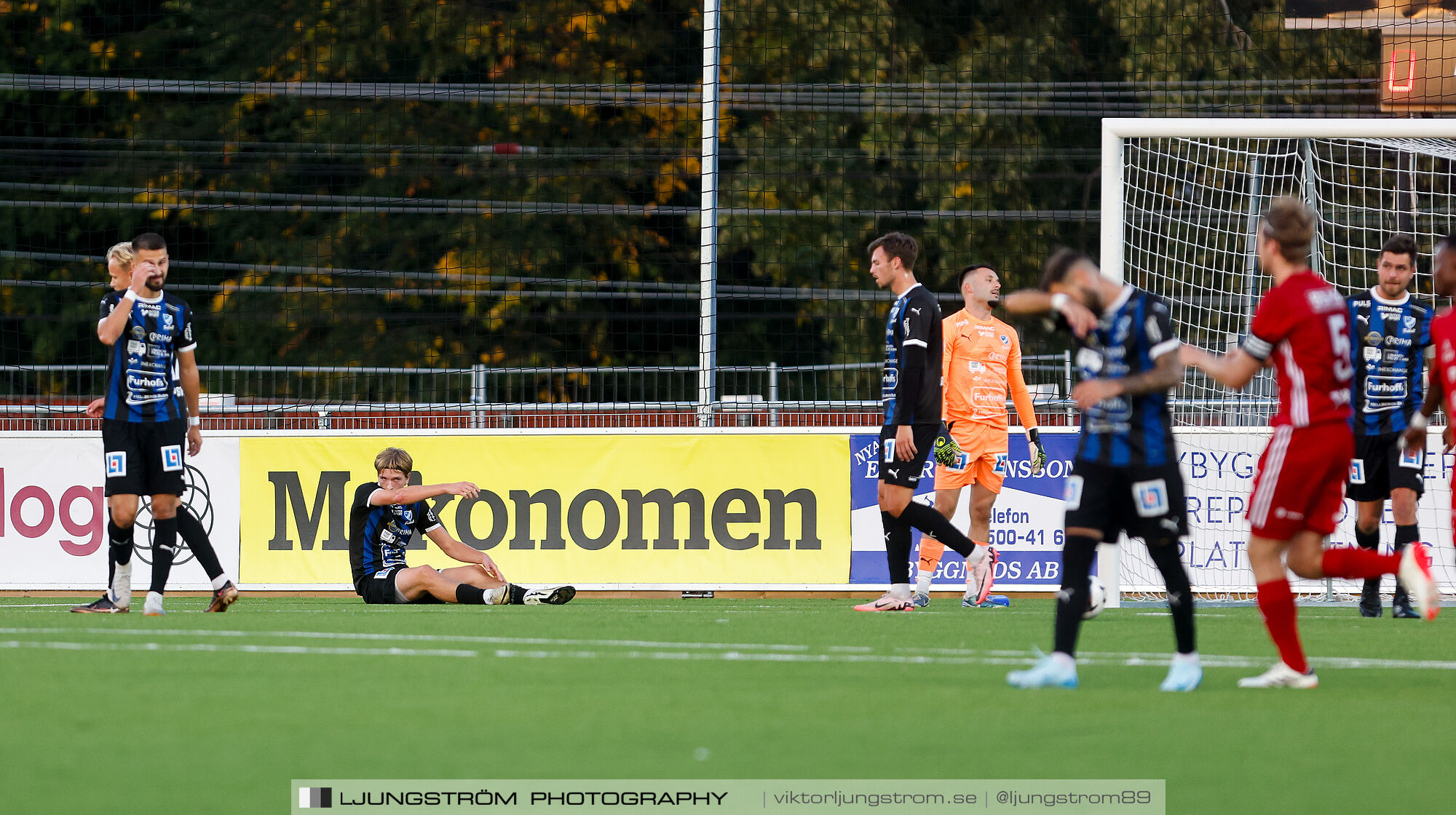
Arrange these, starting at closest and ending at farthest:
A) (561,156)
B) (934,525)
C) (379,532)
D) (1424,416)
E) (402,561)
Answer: (1424,416) < (934,525) < (379,532) < (402,561) < (561,156)

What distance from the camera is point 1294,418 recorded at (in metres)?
5.75

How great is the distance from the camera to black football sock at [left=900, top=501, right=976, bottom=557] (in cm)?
964

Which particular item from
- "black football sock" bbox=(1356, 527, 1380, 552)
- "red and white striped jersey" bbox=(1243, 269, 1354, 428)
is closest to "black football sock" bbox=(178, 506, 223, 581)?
"red and white striped jersey" bbox=(1243, 269, 1354, 428)

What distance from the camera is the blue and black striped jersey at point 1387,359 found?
386 inches

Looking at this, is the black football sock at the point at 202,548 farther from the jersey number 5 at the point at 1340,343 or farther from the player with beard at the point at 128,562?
the jersey number 5 at the point at 1340,343

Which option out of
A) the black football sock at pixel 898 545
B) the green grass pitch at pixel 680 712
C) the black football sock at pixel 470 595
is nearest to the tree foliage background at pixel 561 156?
the black football sock at pixel 470 595

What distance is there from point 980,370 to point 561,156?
13.2 m

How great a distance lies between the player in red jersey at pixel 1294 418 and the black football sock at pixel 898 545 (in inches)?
152

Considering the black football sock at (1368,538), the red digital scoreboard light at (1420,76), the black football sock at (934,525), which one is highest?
the red digital scoreboard light at (1420,76)

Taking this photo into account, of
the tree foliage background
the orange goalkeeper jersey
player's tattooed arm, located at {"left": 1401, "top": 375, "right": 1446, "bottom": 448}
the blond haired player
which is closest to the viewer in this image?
player's tattooed arm, located at {"left": 1401, "top": 375, "right": 1446, "bottom": 448}

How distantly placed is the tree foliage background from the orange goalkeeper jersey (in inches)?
350

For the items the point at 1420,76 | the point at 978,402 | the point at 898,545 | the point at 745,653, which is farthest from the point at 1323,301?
the point at 1420,76

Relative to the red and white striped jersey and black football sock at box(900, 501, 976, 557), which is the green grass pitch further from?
black football sock at box(900, 501, 976, 557)

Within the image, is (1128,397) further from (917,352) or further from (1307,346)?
(917,352)
